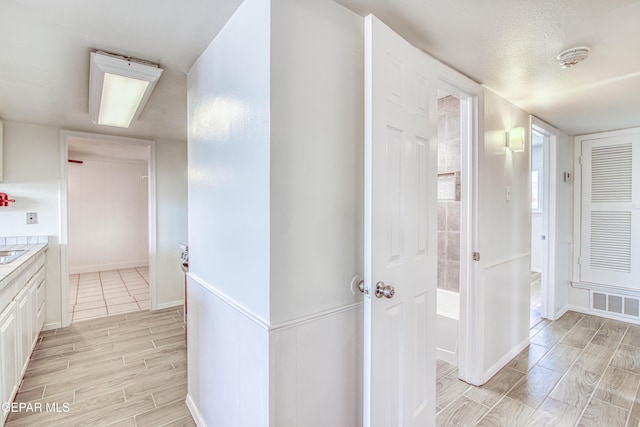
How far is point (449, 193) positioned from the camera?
2783 millimetres

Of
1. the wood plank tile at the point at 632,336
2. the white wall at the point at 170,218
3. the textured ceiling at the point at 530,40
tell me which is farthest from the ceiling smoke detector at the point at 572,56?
the white wall at the point at 170,218

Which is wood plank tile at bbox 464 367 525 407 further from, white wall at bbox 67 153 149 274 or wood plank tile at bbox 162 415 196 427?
white wall at bbox 67 153 149 274

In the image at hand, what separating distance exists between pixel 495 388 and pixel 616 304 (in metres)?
2.61

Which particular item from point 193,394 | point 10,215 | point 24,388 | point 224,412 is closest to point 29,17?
point 224,412

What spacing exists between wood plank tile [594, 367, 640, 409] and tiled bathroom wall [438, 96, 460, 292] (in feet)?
3.75

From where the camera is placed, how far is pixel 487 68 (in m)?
1.99

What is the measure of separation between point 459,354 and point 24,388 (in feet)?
10.6

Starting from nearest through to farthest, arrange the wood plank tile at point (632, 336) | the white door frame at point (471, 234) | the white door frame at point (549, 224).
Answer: the white door frame at point (471, 234)
the wood plank tile at point (632, 336)
the white door frame at point (549, 224)

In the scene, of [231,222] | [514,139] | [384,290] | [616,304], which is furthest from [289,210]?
[616,304]

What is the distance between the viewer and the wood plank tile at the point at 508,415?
1.88 meters

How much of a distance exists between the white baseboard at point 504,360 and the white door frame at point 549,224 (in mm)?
1049

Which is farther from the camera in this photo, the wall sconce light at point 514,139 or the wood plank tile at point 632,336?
the wood plank tile at point 632,336

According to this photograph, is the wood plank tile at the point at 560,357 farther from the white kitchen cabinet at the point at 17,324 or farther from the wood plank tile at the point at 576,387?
the white kitchen cabinet at the point at 17,324

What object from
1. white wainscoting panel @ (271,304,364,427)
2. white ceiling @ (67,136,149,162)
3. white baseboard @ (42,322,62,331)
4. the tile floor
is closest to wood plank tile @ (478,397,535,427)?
white wainscoting panel @ (271,304,364,427)
